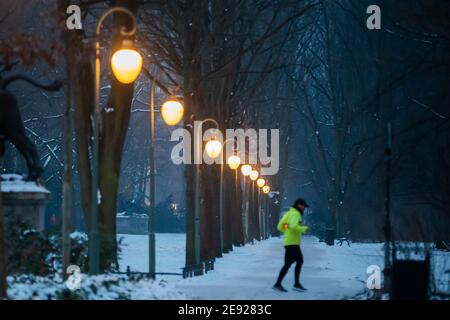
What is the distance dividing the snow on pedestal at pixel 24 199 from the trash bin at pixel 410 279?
9.36 metres

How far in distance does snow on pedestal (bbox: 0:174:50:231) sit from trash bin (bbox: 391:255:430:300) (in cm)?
936

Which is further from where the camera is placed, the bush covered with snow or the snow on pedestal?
the snow on pedestal

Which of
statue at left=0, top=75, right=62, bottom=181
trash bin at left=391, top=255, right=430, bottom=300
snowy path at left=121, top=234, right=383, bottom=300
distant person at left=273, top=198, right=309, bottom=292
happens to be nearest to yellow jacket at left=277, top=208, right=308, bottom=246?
distant person at left=273, top=198, right=309, bottom=292

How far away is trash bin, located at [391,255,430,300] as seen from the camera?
50.3ft

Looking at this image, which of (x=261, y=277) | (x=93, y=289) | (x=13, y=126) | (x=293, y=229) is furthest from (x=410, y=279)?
(x=13, y=126)

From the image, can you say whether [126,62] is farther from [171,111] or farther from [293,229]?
[171,111]

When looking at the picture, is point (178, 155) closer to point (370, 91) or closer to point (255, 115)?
point (255, 115)

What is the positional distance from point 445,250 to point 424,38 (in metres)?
10.4

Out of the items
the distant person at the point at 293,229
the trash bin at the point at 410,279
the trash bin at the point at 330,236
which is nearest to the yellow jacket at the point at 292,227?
the distant person at the point at 293,229

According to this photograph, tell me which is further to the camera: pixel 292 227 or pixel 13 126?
pixel 13 126

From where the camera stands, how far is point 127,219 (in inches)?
2950

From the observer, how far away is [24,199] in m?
21.3

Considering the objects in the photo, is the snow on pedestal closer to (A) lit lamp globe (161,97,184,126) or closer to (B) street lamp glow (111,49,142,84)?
(A) lit lamp globe (161,97,184,126)

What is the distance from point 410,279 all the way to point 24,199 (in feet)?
32.6
